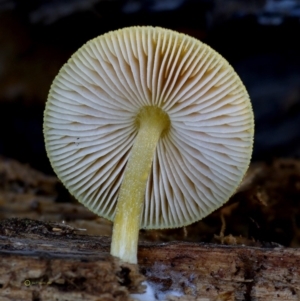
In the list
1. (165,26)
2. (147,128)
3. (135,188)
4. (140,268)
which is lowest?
(140,268)

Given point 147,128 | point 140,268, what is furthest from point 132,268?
point 147,128

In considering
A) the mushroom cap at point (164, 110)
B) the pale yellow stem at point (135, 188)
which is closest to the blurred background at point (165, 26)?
the mushroom cap at point (164, 110)

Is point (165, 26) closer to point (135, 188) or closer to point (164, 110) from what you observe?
point (164, 110)

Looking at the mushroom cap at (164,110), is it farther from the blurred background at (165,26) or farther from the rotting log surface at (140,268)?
the blurred background at (165,26)

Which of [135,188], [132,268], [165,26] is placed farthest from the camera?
[165,26]

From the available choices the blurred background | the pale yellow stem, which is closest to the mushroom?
the pale yellow stem

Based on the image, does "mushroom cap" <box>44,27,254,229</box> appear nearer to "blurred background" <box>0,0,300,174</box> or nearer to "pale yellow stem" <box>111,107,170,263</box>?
"pale yellow stem" <box>111,107,170,263</box>

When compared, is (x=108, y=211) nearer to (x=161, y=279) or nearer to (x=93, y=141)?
(x=93, y=141)
